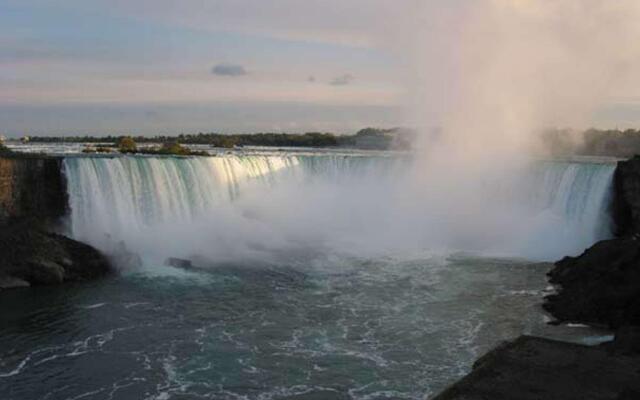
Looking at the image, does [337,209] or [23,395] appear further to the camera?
[337,209]

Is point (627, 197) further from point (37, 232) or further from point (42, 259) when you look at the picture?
point (37, 232)

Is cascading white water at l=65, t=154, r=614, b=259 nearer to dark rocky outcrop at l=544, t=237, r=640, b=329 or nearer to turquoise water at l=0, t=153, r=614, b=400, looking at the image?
turquoise water at l=0, t=153, r=614, b=400

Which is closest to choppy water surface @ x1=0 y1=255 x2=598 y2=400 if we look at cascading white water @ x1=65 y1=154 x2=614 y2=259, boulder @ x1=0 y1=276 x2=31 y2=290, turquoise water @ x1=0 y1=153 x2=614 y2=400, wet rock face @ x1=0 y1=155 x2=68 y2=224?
turquoise water @ x1=0 y1=153 x2=614 y2=400

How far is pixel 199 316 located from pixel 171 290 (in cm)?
226

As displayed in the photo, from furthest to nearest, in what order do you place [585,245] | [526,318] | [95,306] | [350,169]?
1. [350,169]
2. [585,245]
3. [95,306]
4. [526,318]

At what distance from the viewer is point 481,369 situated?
803 centimetres

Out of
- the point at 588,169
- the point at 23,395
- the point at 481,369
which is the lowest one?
the point at 23,395

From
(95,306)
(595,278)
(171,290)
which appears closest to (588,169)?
(595,278)

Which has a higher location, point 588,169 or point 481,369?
point 588,169

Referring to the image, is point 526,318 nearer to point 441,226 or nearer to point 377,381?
point 377,381

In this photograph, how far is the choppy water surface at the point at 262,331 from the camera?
33.2ft

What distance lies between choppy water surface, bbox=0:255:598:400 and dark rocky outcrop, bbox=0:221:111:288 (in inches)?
22.3

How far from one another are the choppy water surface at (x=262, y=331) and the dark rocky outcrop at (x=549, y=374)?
1.68 m

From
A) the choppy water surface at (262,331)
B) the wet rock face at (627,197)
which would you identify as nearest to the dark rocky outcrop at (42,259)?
the choppy water surface at (262,331)
